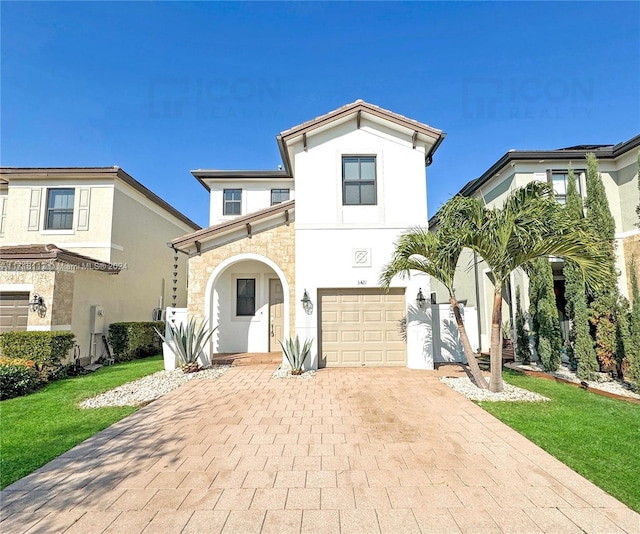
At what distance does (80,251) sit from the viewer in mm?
14242

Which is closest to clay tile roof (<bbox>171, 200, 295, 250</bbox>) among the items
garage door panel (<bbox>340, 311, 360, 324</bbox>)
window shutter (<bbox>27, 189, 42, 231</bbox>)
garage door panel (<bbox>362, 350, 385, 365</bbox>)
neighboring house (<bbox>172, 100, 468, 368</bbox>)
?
neighboring house (<bbox>172, 100, 468, 368</bbox>)

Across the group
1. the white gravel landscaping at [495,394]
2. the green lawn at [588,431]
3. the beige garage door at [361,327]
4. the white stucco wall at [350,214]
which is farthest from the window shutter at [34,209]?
the green lawn at [588,431]

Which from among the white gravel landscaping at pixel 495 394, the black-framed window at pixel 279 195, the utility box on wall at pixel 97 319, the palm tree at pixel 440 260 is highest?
the black-framed window at pixel 279 195

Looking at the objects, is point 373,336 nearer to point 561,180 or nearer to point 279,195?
point 279,195

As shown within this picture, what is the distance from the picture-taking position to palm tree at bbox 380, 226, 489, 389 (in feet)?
26.2

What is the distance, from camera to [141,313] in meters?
16.3

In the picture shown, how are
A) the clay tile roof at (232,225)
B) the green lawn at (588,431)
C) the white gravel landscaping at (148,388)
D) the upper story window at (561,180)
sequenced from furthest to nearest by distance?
the upper story window at (561,180)
the clay tile roof at (232,225)
the white gravel landscaping at (148,388)
the green lawn at (588,431)

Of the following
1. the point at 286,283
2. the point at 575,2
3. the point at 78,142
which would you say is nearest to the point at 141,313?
the point at 78,142

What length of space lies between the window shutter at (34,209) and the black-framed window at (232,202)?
7775 millimetres

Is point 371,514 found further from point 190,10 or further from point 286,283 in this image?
point 190,10

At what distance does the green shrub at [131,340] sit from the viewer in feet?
43.1

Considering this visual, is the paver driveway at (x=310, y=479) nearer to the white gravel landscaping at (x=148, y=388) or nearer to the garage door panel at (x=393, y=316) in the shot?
the white gravel landscaping at (x=148, y=388)

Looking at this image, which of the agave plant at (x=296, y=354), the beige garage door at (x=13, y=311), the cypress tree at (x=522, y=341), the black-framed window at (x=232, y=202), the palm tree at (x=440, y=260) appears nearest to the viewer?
the palm tree at (x=440, y=260)

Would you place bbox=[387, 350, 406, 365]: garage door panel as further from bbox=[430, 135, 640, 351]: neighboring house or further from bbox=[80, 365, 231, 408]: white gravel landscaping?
bbox=[80, 365, 231, 408]: white gravel landscaping
